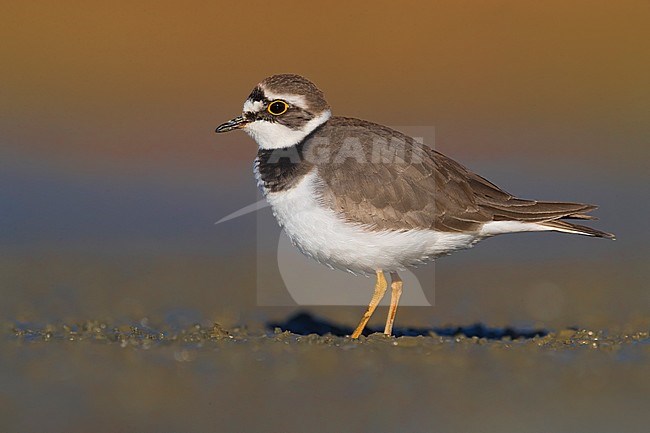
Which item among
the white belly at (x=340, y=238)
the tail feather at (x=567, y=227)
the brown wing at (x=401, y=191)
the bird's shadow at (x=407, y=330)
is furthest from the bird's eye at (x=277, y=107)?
the tail feather at (x=567, y=227)

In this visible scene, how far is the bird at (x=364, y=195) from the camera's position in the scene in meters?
8.30

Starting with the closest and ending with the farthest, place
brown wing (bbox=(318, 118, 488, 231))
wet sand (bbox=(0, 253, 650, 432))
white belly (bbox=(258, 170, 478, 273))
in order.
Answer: wet sand (bbox=(0, 253, 650, 432)) → white belly (bbox=(258, 170, 478, 273)) → brown wing (bbox=(318, 118, 488, 231))

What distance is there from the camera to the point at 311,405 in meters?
7.00

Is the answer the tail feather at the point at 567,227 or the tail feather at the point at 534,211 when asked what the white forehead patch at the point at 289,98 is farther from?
the tail feather at the point at 567,227

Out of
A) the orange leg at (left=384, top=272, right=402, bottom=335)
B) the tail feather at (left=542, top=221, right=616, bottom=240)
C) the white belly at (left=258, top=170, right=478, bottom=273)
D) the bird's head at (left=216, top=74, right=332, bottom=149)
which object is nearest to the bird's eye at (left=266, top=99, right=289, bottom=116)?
the bird's head at (left=216, top=74, right=332, bottom=149)

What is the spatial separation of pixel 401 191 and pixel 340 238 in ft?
2.07

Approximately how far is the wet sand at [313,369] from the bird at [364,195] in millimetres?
691

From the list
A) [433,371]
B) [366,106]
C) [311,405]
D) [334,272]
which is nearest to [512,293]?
[334,272]

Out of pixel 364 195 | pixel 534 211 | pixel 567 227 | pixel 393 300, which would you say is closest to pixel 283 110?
pixel 364 195

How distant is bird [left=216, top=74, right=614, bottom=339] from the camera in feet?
27.2

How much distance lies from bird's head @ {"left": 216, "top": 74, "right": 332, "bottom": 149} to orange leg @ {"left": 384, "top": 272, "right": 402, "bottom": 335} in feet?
4.56

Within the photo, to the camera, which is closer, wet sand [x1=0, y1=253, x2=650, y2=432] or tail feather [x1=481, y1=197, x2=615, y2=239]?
wet sand [x1=0, y1=253, x2=650, y2=432]

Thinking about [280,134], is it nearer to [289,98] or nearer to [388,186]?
[289,98]

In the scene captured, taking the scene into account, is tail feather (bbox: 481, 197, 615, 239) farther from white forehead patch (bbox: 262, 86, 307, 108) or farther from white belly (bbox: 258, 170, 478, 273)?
white forehead patch (bbox: 262, 86, 307, 108)
